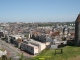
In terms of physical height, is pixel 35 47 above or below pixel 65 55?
below

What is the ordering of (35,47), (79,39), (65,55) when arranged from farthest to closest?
1. (35,47)
2. (79,39)
3. (65,55)

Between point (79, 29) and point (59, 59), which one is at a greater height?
point (79, 29)

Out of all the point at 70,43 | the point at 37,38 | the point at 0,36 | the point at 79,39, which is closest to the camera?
the point at 79,39

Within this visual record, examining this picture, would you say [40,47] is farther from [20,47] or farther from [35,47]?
[20,47]

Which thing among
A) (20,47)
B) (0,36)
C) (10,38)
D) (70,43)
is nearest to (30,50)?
(20,47)

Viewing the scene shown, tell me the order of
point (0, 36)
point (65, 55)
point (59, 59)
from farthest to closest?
point (0, 36)
point (65, 55)
point (59, 59)

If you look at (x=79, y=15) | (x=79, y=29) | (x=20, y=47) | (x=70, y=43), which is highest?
(x=79, y=15)

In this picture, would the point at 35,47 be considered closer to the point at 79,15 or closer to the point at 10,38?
the point at 79,15

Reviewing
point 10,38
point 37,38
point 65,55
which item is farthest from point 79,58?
point 10,38

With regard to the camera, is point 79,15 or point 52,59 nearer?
point 52,59
